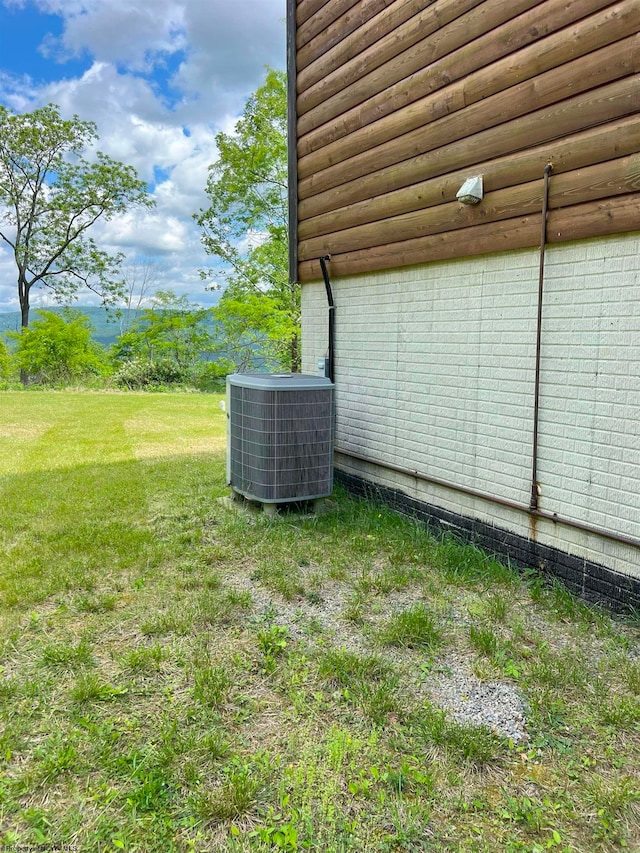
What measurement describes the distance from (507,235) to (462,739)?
90.8 inches

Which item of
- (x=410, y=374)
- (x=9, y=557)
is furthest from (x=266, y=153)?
(x=9, y=557)

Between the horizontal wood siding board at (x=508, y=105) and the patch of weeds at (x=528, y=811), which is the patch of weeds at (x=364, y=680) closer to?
the patch of weeds at (x=528, y=811)

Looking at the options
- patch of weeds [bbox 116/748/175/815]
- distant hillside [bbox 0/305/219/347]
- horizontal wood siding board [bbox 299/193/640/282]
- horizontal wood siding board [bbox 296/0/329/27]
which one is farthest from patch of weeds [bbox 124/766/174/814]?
distant hillside [bbox 0/305/219/347]

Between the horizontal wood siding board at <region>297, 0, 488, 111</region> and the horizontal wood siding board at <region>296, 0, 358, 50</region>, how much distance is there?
39cm

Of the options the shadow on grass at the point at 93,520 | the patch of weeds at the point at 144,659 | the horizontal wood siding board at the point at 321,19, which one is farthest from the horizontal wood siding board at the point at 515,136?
the patch of weeds at the point at 144,659

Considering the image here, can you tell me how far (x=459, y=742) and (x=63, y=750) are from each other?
3.79ft

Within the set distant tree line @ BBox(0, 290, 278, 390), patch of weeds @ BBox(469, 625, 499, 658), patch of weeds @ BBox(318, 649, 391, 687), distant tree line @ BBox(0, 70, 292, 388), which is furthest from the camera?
distant tree line @ BBox(0, 290, 278, 390)

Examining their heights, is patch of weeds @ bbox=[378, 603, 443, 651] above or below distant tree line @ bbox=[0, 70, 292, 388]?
below

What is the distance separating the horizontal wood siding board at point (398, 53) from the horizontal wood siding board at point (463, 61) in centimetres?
7

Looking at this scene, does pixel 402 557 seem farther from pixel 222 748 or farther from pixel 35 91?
pixel 35 91

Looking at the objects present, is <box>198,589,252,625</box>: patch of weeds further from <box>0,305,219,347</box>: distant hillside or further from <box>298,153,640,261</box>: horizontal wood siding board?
<box>0,305,219,347</box>: distant hillside

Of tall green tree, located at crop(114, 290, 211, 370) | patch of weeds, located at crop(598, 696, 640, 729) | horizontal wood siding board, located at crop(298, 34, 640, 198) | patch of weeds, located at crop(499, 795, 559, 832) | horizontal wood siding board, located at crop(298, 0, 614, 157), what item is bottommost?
patch of weeds, located at crop(499, 795, 559, 832)

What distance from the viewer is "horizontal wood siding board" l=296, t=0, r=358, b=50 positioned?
13.6 ft

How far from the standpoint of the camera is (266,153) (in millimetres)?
12273
